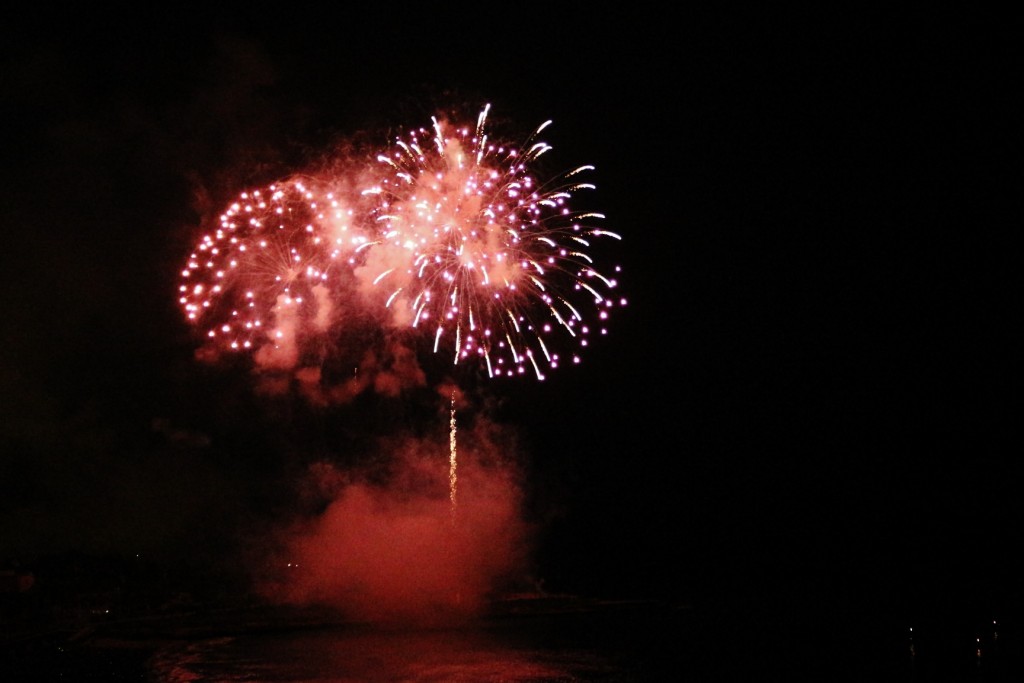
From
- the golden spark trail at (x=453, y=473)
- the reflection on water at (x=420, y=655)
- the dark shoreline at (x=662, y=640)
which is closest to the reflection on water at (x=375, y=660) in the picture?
the reflection on water at (x=420, y=655)

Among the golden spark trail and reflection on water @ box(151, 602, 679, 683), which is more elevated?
the golden spark trail

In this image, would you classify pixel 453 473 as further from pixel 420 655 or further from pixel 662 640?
pixel 662 640

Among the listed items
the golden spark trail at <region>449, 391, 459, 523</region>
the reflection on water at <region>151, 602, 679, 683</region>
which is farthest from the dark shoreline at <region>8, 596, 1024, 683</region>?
the golden spark trail at <region>449, 391, 459, 523</region>

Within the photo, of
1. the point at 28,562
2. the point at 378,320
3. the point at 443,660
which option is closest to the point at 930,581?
the point at 443,660

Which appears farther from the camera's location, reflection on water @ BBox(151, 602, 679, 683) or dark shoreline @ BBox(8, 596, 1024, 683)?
dark shoreline @ BBox(8, 596, 1024, 683)

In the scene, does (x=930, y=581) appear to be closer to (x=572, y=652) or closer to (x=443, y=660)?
(x=572, y=652)

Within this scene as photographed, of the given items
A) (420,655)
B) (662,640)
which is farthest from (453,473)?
(662,640)

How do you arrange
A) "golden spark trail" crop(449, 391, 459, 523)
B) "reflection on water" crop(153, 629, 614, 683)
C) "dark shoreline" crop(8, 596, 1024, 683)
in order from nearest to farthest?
"reflection on water" crop(153, 629, 614, 683) → "dark shoreline" crop(8, 596, 1024, 683) → "golden spark trail" crop(449, 391, 459, 523)

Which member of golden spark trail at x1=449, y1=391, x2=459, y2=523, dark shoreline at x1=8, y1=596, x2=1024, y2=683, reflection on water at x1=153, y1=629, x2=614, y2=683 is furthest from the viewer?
golden spark trail at x1=449, y1=391, x2=459, y2=523

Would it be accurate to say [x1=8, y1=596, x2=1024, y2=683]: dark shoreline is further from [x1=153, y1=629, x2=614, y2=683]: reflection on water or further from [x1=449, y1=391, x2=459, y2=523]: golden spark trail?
[x1=449, y1=391, x2=459, y2=523]: golden spark trail

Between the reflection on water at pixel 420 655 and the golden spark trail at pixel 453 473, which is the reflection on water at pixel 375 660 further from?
the golden spark trail at pixel 453 473

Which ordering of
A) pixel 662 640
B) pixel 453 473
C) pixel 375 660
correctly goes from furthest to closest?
pixel 453 473 → pixel 662 640 → pixel 375 660

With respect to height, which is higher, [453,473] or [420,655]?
[453,473]

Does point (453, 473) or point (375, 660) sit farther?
point (453, 473)
